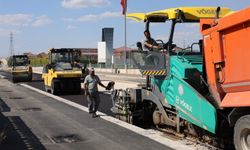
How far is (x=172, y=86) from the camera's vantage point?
395 inches

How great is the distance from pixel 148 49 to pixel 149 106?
203 cm

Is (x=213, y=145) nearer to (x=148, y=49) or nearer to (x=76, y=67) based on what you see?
(x=148, y=49)

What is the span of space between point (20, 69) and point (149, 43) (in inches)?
1341

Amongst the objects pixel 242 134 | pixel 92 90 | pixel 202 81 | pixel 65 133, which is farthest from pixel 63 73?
pixel 242 134

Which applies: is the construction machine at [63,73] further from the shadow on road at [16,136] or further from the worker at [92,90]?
the shadow on road at [16,136]

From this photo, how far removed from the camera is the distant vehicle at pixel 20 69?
43.2 m

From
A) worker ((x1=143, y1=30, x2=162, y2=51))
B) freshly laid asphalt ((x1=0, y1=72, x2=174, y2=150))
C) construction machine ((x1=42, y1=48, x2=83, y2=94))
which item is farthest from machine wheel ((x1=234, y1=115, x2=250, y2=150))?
construction machine ((x1=42, y1=48, x2=83, y2=94))

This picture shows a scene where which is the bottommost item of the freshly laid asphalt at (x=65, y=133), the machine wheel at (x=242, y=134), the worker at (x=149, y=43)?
the freshly laid asphalt at (x=65, y=133)

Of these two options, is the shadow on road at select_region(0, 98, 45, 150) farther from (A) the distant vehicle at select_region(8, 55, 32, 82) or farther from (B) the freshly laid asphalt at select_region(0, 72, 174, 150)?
(A) the distant vehicle at select_region(8, 55, 32, 82)

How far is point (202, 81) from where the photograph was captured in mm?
9008

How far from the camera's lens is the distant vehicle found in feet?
142

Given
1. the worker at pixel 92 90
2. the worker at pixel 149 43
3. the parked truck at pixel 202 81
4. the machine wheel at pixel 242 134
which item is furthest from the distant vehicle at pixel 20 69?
the machine wheel at pixel 242 134

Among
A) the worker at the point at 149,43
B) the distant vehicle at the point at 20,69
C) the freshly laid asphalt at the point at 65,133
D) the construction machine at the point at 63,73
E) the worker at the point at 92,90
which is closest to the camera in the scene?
the freshly laid asphalt at the point at 65,133

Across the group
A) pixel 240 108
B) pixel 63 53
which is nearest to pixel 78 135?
pixel 240 108
